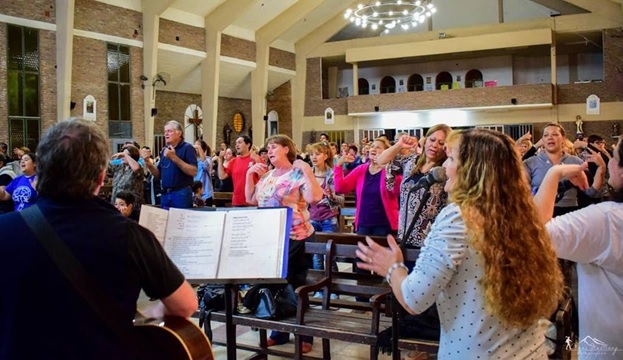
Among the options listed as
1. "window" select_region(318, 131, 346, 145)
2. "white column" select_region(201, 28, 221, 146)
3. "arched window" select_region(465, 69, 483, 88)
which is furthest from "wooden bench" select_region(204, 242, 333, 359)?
"arched window" select_region(465, 69, 483, 88)

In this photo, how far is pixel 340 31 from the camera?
2461cm

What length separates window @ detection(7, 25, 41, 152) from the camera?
47.9 feet

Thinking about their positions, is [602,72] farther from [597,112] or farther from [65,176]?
[65,176]

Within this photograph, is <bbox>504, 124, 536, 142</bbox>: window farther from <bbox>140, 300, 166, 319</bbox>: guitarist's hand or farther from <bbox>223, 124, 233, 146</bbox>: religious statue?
<bbox>140, 300, 166, 319</bbox>: guitarist's hand

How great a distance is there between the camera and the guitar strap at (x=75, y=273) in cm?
159

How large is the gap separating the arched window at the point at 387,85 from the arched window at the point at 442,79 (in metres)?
1.89

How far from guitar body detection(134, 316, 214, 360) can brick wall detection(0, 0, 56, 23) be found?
1488 cm

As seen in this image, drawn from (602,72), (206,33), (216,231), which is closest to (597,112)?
(602,72)

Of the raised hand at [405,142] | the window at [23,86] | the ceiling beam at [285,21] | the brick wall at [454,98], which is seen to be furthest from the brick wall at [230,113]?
the raised hand at [405,142]

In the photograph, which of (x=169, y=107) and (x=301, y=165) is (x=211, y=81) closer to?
(x=169, y=107)

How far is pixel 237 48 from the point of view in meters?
20.9

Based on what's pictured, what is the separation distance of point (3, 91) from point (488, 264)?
15160 millimetres

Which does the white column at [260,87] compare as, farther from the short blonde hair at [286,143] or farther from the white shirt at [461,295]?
the white shirt at [461,295]

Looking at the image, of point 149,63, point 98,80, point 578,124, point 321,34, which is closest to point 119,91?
point 98,80
